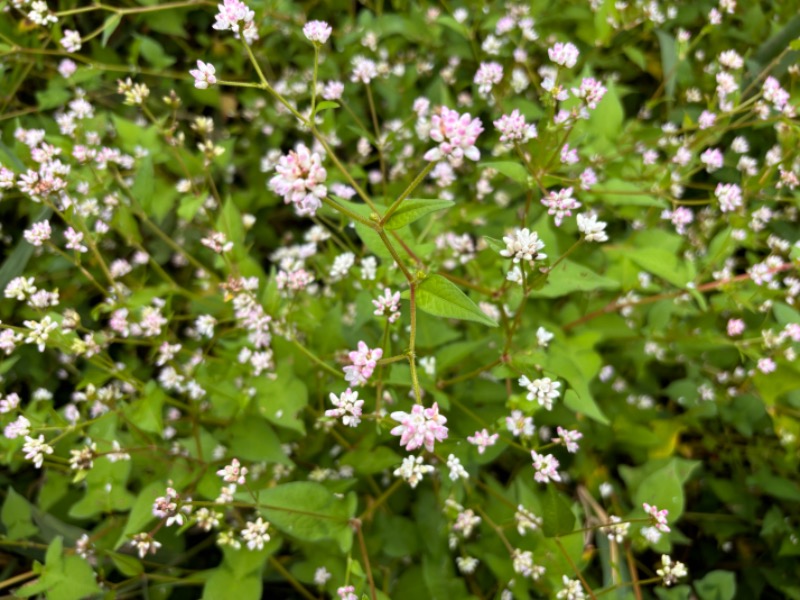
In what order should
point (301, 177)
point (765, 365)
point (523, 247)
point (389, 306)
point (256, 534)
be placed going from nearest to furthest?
point (301, 177), point (523, 247), point (389, 306), point (256, 534), point (765, 365)

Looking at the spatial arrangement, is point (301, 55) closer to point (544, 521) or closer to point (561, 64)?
point (561, 64)

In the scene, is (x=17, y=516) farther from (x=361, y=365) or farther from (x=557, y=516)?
(x=557, y=516)

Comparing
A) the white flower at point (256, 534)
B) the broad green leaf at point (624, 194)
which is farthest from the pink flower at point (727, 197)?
the white flower at point (256, 534)

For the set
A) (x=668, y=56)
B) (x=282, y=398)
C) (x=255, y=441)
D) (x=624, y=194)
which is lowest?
(x=255, y=441)

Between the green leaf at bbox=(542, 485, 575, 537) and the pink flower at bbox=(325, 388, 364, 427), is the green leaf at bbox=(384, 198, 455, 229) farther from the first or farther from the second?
the green leaf at bbox=(542, 485, 575, 537)

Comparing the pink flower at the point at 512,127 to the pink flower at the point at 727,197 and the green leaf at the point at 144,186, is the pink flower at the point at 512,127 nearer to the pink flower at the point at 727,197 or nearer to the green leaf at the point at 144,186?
the pink flower at the point at 727,197

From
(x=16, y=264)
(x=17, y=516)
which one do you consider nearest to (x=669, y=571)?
(x=17, y=516)
